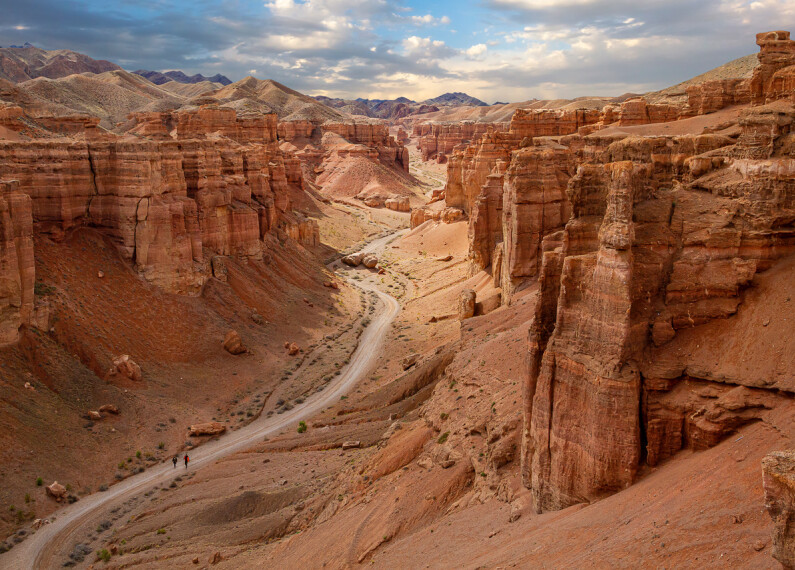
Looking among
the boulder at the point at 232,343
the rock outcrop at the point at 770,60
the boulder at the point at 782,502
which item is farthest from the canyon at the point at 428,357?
the rock outcrop at the point at 770,60

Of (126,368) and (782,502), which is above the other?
(782,502)

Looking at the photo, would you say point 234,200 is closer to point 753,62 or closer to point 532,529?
point 532,529

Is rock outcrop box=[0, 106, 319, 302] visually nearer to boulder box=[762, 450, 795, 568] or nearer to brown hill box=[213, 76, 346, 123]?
boulder box=[762, 450, 795, 568]

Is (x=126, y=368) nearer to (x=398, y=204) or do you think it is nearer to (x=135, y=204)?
(x=135, y=204)

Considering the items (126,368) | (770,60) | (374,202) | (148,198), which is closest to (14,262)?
(126,368)

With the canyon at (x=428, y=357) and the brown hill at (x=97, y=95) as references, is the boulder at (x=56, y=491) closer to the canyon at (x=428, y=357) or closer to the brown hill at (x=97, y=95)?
the canyon at (x=428, y=357)
